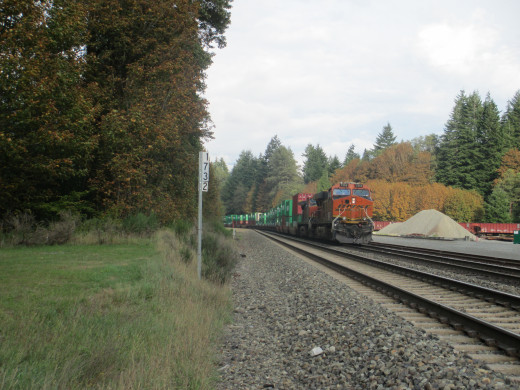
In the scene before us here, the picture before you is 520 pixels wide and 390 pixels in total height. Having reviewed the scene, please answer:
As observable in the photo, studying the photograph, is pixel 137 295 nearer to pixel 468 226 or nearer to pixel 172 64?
pixel 172 64

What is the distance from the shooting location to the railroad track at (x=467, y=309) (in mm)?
4684

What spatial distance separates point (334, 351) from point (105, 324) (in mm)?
2944

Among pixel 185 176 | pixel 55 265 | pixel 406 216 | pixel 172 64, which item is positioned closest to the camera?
pixel 55 265

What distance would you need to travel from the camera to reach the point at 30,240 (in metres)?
11.6

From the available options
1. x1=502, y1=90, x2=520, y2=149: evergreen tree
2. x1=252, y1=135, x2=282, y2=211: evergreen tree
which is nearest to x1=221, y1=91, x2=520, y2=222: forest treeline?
x1=502, y1=90, x2=520, y2=149: evergreen tree

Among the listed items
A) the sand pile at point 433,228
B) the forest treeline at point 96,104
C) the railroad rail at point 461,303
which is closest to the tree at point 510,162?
the sand pile at point 433,228

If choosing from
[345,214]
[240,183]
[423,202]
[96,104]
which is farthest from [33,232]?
[240,183]

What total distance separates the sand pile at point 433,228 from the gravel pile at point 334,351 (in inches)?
1183

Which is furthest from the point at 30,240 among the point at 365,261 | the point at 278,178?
the point at 278,178

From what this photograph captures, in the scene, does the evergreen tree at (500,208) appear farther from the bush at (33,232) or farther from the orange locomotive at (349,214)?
the bush at (33,232)

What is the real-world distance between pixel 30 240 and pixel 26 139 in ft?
10.0

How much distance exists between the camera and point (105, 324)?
4.70m

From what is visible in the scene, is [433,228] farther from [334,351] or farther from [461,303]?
[334,351]

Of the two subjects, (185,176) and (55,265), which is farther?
(185,176)
